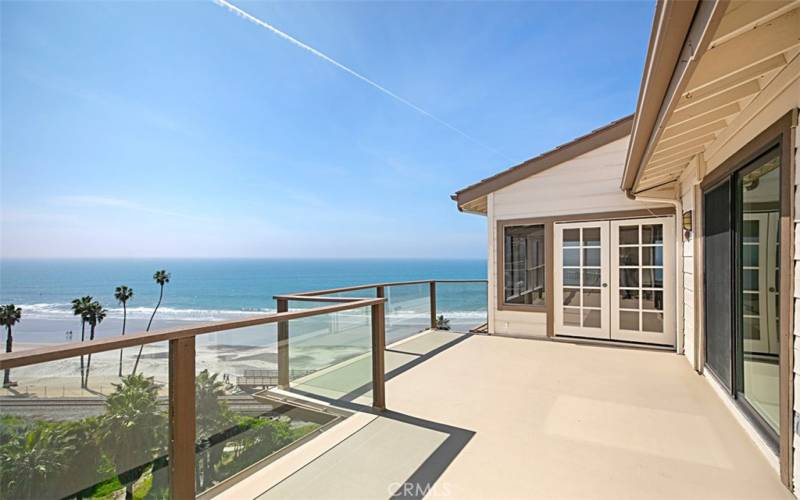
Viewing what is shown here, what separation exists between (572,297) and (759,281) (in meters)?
3.29

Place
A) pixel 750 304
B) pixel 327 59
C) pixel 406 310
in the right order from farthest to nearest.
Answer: pixel 327 59, pixel 406 310, pixel 750 304

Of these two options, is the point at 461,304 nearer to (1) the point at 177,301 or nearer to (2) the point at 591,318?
(2) the point at 591,318

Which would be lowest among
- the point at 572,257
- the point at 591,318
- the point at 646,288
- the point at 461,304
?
the point at 461,304

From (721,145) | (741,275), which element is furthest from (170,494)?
(721,145)

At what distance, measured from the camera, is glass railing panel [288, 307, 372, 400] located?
2.67 meters

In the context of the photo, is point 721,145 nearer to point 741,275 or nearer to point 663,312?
point 741,275

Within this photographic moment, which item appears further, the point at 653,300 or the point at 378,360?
the point at 653,300

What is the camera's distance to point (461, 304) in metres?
7.85

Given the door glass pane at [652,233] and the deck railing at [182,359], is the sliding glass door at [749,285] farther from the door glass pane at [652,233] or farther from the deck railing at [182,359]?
the deck railing at [182,359]

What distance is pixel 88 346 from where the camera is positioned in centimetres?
143

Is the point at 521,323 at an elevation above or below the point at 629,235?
below

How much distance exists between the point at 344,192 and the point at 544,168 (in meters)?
42.4

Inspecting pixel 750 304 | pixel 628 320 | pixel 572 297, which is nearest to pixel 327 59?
pixel 572 297

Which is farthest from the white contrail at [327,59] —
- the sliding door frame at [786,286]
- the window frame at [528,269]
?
the sliding door frame at [786,286]
